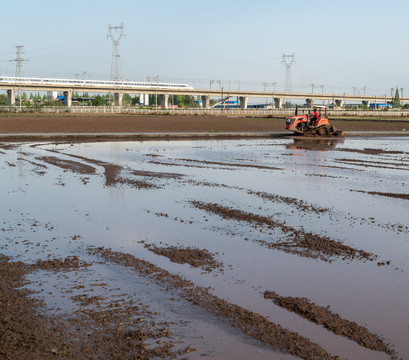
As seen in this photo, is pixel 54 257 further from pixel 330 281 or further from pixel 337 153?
pixel 337 153

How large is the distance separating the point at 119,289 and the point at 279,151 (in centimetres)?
2413

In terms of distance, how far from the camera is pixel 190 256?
918 centimetres

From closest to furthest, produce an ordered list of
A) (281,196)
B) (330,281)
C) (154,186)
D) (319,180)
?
(330,281) → (281,196) → (154,186) → (319,180)

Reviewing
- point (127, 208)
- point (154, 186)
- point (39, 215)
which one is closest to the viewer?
point (39, 215)

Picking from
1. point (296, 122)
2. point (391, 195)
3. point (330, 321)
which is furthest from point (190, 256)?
point (296, 122)

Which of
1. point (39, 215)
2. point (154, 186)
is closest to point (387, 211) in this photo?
point (154, 186)

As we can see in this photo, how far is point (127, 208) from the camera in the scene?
1329 centimetres

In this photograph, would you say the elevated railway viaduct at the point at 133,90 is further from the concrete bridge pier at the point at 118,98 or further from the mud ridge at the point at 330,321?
the mud ridge at the point at 330,321

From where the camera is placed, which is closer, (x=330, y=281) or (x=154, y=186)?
(x=330, y=281)

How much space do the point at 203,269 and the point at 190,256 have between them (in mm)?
705

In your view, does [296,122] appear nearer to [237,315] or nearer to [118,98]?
[237,315]

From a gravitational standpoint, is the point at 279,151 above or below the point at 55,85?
below

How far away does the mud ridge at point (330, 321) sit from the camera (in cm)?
592

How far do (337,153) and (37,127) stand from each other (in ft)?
101
